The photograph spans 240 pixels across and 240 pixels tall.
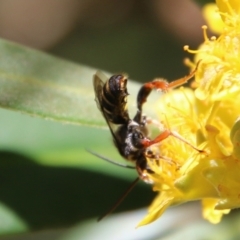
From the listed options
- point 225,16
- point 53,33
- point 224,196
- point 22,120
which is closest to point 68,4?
point 53,33

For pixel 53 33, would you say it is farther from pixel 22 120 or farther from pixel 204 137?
pixel 204 137

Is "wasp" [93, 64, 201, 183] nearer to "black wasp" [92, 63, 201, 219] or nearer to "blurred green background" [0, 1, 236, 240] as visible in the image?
"black wasp" [92, 63, 201, 219]

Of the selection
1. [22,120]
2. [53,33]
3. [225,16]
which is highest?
[225,16]

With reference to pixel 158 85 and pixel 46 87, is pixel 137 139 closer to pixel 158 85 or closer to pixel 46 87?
pixel 158 85

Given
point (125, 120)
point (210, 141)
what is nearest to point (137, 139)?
point (125, 120)

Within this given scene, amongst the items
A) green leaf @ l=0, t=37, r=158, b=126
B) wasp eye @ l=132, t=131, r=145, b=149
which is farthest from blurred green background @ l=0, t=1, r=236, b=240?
wasp eye @ l=132, t=131, r=145, b=149

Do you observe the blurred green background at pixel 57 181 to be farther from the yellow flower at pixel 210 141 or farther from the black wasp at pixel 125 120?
the yellow flower at pixel 210 141
